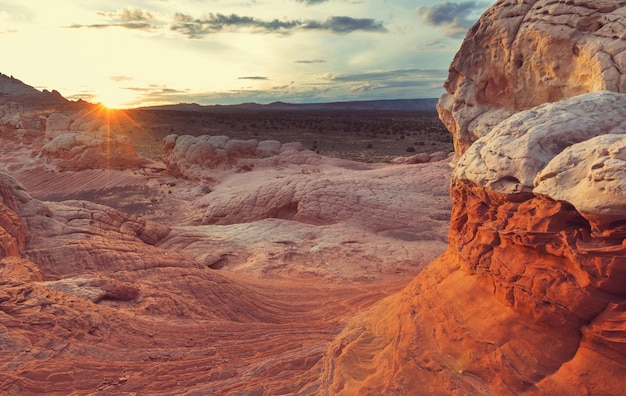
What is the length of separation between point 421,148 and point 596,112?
31344 mm

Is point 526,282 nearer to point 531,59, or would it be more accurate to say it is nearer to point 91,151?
point 531,59

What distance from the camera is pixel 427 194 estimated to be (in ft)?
54.1

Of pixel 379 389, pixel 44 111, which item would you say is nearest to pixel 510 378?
pixel 379 389

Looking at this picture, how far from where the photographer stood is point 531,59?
1056cm

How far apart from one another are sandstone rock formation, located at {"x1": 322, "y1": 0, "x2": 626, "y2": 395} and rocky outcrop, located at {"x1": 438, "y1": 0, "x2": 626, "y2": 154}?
5150mm

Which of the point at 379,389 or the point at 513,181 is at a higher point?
the point at 513,181

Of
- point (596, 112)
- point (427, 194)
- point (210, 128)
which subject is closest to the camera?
point (596, 112)

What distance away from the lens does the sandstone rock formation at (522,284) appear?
3.48m

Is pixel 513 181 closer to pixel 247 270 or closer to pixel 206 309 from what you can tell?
pixel 206 309

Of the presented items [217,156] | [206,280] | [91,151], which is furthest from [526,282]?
[91,151]

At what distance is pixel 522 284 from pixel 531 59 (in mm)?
8456

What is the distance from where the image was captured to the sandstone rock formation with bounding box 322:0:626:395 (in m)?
3.48

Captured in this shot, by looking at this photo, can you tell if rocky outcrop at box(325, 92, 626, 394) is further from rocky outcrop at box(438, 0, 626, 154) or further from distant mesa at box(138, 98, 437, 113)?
distant mesa at box(138, 98, 437, 113)

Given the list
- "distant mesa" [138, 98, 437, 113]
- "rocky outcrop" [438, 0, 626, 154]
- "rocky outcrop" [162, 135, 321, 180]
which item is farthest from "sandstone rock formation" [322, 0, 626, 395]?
"distant mesa" [138, 98, 437, 113]
